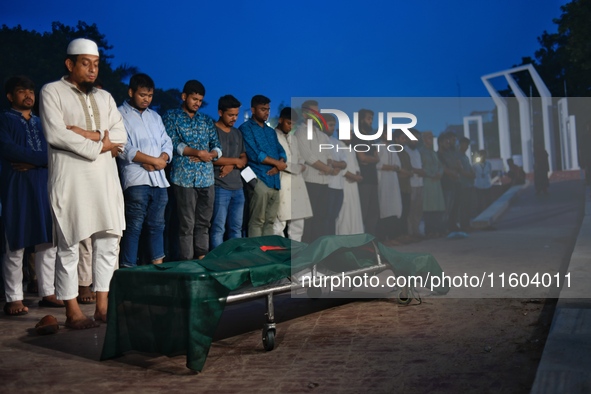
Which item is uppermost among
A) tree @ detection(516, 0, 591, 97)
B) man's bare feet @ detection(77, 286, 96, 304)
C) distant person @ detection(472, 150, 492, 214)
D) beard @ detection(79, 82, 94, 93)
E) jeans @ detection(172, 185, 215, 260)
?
tree @ detection(516, 0, 591, 97)

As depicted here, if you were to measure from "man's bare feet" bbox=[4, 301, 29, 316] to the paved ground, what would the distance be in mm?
71

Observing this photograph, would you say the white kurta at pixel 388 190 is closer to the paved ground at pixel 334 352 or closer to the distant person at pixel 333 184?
the distant person at pixel 333 184

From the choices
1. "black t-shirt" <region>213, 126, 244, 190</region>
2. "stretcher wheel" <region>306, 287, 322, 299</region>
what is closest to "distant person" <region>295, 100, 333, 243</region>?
"black t-shirt" <region>213, 126, 244, 190</region>

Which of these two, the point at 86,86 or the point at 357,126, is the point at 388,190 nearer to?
the point at 357,126

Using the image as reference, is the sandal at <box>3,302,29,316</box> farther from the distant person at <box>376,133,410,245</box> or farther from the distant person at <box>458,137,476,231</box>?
the distant person at <box>458,137,476,231</box>

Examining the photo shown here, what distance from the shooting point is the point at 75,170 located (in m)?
5.31

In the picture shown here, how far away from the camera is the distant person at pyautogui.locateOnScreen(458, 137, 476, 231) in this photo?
11.0 m

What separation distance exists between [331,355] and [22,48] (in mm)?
34015

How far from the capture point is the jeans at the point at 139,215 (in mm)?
6531

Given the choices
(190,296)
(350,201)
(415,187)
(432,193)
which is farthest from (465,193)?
(190,296)

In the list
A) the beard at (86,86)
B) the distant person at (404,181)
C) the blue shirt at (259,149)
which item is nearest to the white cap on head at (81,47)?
the beard at (86,86)

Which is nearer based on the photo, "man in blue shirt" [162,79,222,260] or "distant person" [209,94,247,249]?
"man in blue shirt" [162,79,222,260]

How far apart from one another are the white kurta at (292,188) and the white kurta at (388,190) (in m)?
1.83

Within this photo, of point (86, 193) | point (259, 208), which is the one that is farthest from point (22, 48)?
point (86, 193)
